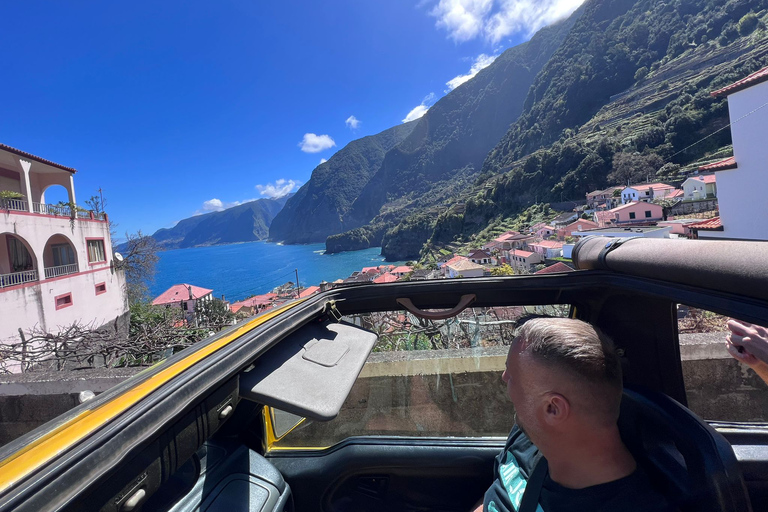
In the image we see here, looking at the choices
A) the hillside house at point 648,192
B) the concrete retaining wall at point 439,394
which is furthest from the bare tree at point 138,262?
the hillside house at point 648,192

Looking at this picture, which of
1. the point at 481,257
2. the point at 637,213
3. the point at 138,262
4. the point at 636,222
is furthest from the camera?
the point at 481,257

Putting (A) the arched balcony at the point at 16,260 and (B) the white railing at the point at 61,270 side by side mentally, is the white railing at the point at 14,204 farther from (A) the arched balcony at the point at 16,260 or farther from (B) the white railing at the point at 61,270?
(B) the white railing at the point at 61,270

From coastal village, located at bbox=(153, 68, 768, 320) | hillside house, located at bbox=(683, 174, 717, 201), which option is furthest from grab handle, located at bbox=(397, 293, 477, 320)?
hillside house, located at bbox=(683, 174, 717, 201)

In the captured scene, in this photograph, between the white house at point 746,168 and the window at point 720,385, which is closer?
the window at point 720,385

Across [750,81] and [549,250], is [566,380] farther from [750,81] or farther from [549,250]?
[549,250]

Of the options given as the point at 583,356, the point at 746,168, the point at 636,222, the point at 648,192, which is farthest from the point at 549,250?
the point at 583,356

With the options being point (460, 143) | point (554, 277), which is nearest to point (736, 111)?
point (554, 277)

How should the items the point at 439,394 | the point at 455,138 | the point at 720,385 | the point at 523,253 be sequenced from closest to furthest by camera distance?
the point at 720,385, the point at 439,394, the point at 523,253, the point at 455,138

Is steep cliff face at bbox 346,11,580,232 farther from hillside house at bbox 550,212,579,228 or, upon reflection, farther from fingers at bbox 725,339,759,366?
fingers at bbox 725,339,759,366
